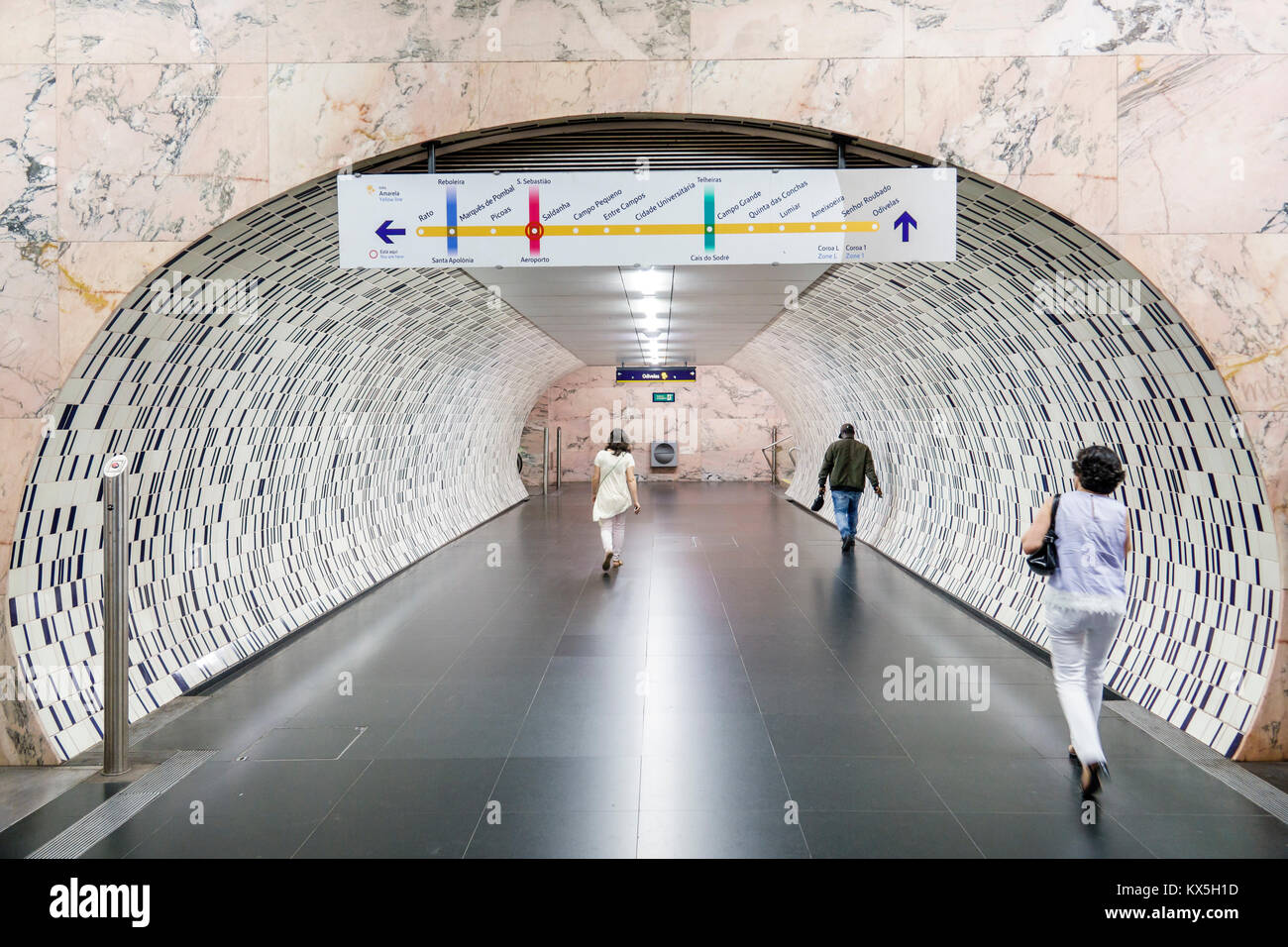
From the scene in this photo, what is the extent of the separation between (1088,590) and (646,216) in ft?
9.66

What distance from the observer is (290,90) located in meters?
4.67

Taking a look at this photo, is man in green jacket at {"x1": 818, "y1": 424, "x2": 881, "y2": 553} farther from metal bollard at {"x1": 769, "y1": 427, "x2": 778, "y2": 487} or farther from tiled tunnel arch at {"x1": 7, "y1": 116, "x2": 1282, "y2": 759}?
metal bollard at {"x1": 769, "y1": 427, "x2": 778, "y2": 487}

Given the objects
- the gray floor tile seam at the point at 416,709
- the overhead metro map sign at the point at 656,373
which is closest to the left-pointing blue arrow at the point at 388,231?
the gray floor tile seam at the point at 416,709

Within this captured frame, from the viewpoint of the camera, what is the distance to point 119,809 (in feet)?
12.6

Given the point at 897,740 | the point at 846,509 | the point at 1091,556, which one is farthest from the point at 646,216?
the point at 846,509

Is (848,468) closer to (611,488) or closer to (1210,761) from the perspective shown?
(611,488)

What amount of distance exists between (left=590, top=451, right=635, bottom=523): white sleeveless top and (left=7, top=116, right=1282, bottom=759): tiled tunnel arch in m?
2.50

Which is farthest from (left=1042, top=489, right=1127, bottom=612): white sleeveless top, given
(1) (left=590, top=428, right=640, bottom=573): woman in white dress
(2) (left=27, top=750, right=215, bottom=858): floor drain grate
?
(1) (left=590, top=428, right=640, bottom=573): woman in white dress

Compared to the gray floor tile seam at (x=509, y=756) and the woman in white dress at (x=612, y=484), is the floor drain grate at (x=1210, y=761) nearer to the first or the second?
the gray floor tile seam at (x=509, y=756)

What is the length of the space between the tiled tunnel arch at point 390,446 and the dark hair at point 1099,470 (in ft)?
3.58

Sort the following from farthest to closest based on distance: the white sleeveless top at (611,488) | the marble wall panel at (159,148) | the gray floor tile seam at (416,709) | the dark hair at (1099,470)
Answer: the white sleeveless top at (611,488), the marble wall panel at (159,148), the dark hair at (1099,470), the gray floor tile seam at (416,709)

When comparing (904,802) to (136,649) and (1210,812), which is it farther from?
(136,649)

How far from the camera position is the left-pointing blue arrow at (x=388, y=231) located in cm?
469

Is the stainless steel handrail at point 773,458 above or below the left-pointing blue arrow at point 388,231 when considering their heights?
below
